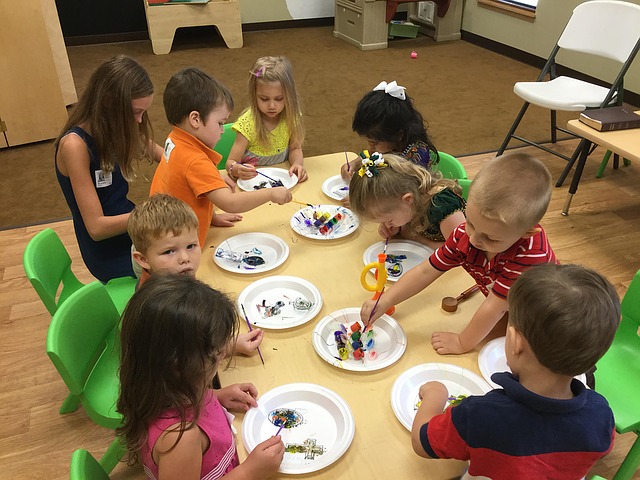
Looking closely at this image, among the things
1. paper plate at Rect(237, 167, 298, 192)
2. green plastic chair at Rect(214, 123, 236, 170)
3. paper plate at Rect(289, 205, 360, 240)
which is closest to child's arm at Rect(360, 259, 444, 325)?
paper plate at Rect(289, 205, 360, 240)

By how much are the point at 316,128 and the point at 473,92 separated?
160 centimetres

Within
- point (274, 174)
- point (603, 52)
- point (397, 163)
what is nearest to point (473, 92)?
point (603, 52)

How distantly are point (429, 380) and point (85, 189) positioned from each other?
4.11 ft

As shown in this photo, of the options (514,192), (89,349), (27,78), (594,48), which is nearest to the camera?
(514,192)

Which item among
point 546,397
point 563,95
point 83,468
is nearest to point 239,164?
point 83,468

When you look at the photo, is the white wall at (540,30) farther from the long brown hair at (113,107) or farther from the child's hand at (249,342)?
the child's hand at (249,342)

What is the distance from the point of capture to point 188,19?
17.8 feet

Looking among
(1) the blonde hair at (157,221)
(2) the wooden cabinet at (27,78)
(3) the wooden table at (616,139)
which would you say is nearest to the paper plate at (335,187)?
(1) the blonde hair at (157,221)

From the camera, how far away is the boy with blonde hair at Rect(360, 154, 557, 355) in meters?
1.11

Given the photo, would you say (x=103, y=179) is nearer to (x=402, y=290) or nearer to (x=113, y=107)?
(x=113, y=107)

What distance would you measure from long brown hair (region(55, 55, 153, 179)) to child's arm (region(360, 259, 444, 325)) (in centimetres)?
100

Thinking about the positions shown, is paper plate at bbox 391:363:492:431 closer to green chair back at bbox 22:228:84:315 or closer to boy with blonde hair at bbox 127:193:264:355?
boy with blonde hair at bbox 127:193:264:355

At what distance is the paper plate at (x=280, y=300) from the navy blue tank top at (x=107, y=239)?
699 mm

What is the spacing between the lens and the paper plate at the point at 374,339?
115 cm
